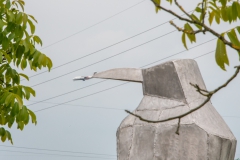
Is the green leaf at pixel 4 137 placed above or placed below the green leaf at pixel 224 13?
below

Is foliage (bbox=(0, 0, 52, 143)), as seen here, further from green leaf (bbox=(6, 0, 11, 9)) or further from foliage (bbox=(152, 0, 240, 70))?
foliage (bbox=(152, 0, 240, 70))

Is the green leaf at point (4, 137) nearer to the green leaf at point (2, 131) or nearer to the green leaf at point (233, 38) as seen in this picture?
the green leaf at point (2, 131)

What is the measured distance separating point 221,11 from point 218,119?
12.4ft

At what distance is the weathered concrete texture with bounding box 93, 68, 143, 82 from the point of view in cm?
648

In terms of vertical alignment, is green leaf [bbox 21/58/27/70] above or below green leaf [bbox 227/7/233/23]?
above

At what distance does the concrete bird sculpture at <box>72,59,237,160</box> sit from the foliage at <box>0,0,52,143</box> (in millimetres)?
1128

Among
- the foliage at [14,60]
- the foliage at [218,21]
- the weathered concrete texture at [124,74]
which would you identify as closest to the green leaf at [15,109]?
the foliage at [14,60]

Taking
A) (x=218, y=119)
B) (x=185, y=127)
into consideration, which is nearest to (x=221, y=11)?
(x=185, y=127)

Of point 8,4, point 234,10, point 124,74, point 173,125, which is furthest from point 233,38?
point 124,74

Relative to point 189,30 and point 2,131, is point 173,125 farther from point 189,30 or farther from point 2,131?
point 189,30

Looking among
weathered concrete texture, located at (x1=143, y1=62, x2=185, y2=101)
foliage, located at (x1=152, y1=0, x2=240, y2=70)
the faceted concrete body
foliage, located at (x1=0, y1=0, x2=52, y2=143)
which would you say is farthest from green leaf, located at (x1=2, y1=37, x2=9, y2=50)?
foliage, located at (x1=152, y1=0, x2=240, y2=70)

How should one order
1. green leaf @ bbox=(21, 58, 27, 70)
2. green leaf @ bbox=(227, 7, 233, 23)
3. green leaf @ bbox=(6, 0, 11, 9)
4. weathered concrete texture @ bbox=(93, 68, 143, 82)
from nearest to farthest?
1. green leaf @ bbox=(227, 7, 233, 23)
2. green leaf @ bbox=(6, 0, 11, 9)
3. green leaf @ bbox=(21, 58, 27, 70)
4. weathered concrete texture @ bbox=(93, 68, 143, 82)

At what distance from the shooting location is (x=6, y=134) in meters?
5.81

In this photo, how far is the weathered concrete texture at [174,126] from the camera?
5.67m
